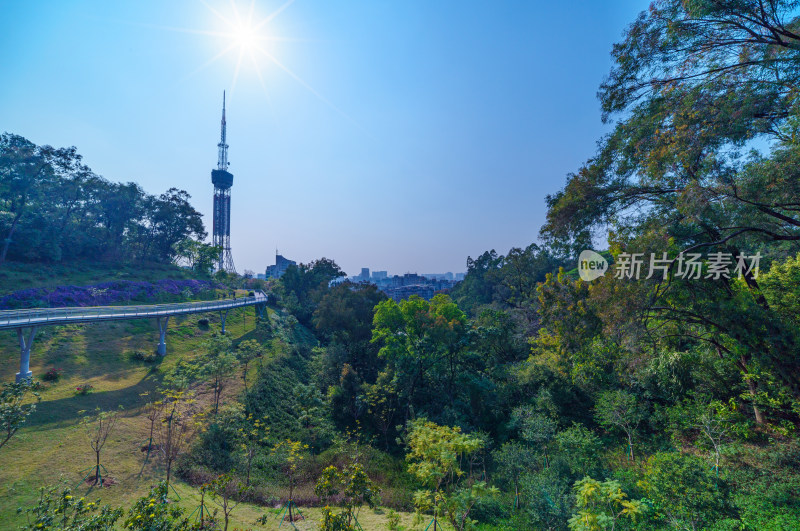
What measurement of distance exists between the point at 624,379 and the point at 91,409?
19490 mm

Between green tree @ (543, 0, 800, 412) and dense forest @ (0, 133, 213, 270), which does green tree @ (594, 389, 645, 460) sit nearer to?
green tree @ (543, 0, 800, 412)

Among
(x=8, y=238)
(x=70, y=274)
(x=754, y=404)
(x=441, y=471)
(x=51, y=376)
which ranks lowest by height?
(x=51, y=376)

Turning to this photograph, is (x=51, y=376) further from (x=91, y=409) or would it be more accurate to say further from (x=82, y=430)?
(x=82, y=430)

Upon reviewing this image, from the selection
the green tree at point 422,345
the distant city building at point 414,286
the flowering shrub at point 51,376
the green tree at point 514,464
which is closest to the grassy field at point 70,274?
the flowering shrub at point 51,376

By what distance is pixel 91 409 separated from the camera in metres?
10.5

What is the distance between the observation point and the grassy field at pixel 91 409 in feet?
22.7

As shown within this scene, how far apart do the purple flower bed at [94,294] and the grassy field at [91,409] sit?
2.29m

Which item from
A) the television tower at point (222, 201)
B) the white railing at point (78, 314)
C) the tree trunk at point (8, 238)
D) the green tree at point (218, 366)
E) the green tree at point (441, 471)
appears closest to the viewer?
the green tree at point (441, 471)

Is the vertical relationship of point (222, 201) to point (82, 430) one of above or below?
above

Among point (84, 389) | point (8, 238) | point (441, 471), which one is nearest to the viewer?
point (441, 471)

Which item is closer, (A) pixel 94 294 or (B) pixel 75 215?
(A) pixel 94 294

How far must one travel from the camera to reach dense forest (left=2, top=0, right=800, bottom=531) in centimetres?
556

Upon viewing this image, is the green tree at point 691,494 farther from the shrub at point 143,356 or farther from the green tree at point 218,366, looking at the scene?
the shrub at point 143,356

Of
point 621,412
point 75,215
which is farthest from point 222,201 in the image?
point 621,412
